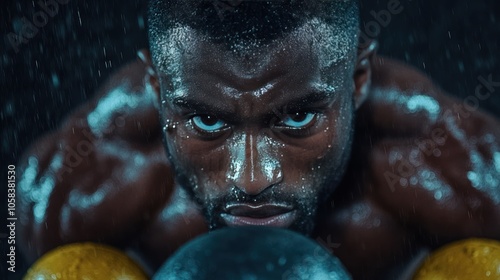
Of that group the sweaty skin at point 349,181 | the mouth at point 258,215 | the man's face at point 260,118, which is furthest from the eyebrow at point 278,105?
the sweaty skin at point 349,181

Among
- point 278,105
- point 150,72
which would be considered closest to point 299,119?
point 278,105

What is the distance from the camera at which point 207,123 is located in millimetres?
1137

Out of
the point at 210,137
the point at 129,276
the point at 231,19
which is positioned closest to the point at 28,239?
the point at 129,276

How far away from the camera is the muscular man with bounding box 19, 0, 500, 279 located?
1.08 m

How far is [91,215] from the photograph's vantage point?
1405 mm

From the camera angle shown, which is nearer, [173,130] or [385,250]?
[173,130]

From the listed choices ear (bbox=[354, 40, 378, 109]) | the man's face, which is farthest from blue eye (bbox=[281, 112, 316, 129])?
ear (bbox=[354, 40, 378, 109])

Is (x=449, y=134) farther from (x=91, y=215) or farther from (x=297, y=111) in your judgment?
(x=91, y=215)

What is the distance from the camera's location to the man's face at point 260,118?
1.08 metres

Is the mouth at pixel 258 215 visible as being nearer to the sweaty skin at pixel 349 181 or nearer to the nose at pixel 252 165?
the nose at pixel 252 165

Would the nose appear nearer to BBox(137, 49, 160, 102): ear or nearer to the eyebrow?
the eyebrow

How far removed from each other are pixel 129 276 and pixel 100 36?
0.67 meters

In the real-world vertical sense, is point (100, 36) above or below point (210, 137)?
below

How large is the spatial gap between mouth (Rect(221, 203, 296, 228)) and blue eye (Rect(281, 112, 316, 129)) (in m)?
0.10
